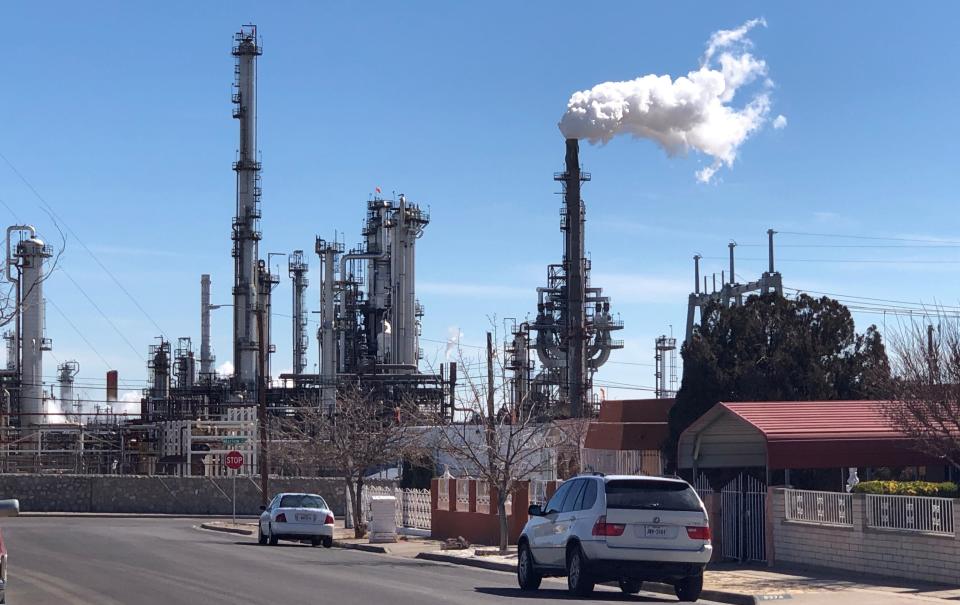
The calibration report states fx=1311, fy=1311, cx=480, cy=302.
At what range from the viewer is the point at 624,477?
1775 centimetres

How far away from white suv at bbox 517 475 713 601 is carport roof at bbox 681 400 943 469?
7629 mm

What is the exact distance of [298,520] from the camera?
32.0 meters

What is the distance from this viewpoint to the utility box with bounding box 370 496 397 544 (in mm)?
33594

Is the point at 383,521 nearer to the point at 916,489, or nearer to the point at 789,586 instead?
the point at 916,489

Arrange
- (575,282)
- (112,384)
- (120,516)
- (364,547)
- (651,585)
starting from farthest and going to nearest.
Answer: (112,384) → (575,282) → (120,516) → (364,547) → (651,585)

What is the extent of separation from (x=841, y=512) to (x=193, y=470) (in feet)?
153

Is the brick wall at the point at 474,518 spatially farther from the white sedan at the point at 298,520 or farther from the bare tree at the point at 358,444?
the white sedan at the point at 298,520

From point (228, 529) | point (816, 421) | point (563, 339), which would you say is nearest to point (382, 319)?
point (563, 339)

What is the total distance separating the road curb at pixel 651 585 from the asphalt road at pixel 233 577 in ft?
1.85

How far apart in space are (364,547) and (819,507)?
13.2 meters

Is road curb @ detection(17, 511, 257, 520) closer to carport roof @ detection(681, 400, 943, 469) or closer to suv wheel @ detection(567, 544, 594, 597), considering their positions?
carport roof @ detection(681, 400, 943, 469)

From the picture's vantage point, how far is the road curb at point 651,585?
17812 millimetres

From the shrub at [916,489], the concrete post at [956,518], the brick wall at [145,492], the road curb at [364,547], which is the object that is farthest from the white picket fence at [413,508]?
the concrete post at [956,518]

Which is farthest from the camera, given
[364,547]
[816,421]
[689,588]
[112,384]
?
[112,384]
